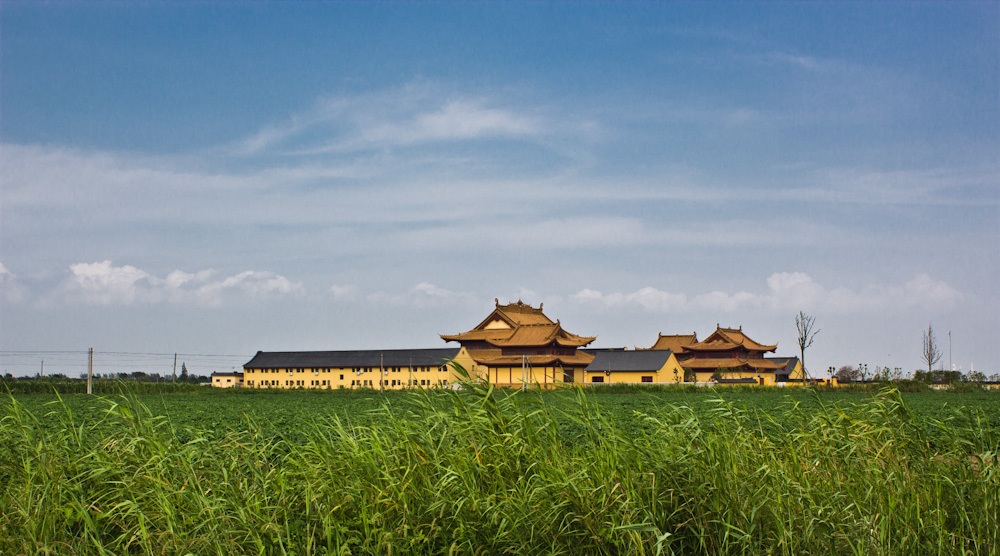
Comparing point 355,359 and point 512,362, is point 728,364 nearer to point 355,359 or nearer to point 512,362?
point 512,362

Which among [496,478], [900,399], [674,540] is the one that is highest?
[900,399]

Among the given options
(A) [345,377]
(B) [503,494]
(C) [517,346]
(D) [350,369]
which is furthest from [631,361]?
(B) [503,494]

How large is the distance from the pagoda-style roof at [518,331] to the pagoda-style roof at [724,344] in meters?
9.21

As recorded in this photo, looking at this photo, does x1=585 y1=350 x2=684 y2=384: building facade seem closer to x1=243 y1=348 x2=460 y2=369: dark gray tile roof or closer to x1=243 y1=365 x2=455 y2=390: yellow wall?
x1=243 y1=348 x2=460 y2=369: dark gray tile roof

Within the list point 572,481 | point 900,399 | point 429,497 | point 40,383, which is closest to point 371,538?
point 429,497

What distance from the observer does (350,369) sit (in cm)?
5097

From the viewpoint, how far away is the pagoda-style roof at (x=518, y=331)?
165 feet

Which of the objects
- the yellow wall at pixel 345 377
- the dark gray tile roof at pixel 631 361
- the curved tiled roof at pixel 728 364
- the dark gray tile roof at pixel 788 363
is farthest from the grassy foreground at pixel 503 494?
the dark gray tile roof at pixel 788 363

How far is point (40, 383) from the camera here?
36.3m

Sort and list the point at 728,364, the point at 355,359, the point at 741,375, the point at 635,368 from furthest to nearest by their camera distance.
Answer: the point at 728,364, the point at 741,375, the point at 355,359, the point at 635,368

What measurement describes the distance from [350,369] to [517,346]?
11.4 metres

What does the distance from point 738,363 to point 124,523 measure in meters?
52.2

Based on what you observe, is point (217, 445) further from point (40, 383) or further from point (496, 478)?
point (40, 383)

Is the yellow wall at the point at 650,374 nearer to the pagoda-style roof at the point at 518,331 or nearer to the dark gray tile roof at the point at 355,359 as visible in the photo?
the pagoda-style roof at the point at 518,331
